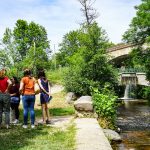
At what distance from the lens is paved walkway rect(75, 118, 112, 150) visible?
9.15 meters

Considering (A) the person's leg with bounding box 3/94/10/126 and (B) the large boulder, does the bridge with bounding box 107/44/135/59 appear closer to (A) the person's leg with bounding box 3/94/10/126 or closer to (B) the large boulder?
(B) the large boulder

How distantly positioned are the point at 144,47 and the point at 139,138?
29.2m

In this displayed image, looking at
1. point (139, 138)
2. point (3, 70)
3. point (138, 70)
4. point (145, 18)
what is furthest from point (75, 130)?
point (138, 70)

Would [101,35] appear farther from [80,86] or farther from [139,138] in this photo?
[139,138]

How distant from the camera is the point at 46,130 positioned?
40.0ft

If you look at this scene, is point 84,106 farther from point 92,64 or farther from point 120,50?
point 120,50

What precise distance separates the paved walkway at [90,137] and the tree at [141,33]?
26.3 metres

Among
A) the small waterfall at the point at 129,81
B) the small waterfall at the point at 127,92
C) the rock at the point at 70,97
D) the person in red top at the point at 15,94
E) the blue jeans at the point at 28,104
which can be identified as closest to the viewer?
the blue jeans at the point at 28,104

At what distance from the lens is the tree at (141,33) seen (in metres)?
39.2

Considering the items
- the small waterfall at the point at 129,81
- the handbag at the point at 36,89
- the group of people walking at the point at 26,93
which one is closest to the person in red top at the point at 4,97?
the group of people walking at the point at 26,93

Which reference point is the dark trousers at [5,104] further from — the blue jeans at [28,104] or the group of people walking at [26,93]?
the blue jeans at [28,104]

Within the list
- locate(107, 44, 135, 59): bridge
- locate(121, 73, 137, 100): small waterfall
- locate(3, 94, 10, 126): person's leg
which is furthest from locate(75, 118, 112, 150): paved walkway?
locate(107, 44, 135, 59): bridge

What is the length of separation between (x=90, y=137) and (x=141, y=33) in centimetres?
3169

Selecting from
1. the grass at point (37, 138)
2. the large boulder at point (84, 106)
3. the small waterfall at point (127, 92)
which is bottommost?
the small waterfall at point (127, 92)
